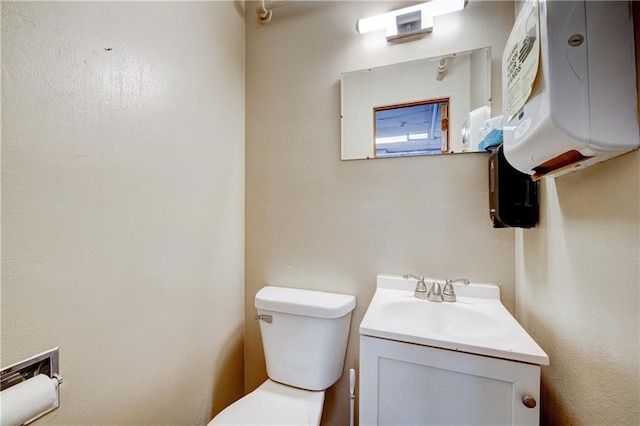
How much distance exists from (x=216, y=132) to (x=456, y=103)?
3.50ft

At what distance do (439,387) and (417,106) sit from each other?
1.04m

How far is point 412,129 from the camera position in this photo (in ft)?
3.80

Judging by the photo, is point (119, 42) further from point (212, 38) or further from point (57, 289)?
point (57, 289)

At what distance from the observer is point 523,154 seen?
62 centimetres

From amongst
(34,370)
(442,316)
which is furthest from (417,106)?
(34,370)

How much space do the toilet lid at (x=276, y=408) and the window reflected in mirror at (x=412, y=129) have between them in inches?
43.0

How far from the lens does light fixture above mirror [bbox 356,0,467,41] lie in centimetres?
106

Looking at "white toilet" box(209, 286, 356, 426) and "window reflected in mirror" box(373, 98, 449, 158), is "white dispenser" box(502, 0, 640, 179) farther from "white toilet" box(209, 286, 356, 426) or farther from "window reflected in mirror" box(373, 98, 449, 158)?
"white toilet" box(209, 286, 356, 426)

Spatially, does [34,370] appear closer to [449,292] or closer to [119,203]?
[119,203]

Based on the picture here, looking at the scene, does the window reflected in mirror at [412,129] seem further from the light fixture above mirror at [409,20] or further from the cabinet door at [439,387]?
the cabinet door at [439,387]

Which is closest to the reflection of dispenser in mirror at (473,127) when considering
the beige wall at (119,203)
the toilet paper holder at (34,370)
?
the beige wall at (119,203)

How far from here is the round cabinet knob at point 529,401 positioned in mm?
650

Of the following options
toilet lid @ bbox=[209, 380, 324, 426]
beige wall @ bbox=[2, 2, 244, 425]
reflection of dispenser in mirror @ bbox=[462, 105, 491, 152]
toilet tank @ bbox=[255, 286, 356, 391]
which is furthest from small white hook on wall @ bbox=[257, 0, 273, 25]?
toilet lid @ bbox=[209, 380, 324, 426]

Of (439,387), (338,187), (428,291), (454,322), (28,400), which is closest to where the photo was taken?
(28,400)
